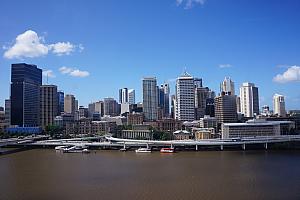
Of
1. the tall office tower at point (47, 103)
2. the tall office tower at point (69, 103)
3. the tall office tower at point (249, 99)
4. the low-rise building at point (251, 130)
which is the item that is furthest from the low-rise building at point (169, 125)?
the tall office tower at point (69, 103)

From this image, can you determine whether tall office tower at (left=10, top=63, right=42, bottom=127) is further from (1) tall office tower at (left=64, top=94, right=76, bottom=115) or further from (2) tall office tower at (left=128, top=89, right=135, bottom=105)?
(2) tall office tower at (left=128, top=89, right=135, bottom=105)

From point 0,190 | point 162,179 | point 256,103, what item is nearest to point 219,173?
point 162,179

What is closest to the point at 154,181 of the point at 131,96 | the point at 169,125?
the point at 169,125

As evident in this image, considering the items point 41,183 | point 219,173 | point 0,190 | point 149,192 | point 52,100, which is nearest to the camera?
point 149,192

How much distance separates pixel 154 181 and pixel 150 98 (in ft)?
320

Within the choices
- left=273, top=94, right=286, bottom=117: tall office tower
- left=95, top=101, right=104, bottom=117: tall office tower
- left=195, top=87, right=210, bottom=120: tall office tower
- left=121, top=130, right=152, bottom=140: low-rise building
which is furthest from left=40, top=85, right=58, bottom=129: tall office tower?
left=273, top=94, right=286, bottom=117: tall office tower

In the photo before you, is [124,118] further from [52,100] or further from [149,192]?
[149,192]

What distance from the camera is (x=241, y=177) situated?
24172 millimetres

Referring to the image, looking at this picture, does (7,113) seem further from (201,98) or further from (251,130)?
(251,130)

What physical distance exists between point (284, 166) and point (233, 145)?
2056 cm

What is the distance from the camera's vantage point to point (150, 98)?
12012cm

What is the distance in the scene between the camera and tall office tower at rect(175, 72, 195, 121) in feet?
342

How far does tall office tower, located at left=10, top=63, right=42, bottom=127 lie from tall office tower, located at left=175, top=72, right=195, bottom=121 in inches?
1605

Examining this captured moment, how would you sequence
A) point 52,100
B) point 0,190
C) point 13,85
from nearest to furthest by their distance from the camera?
point 0,190 → point 13,85 → point 52,100
